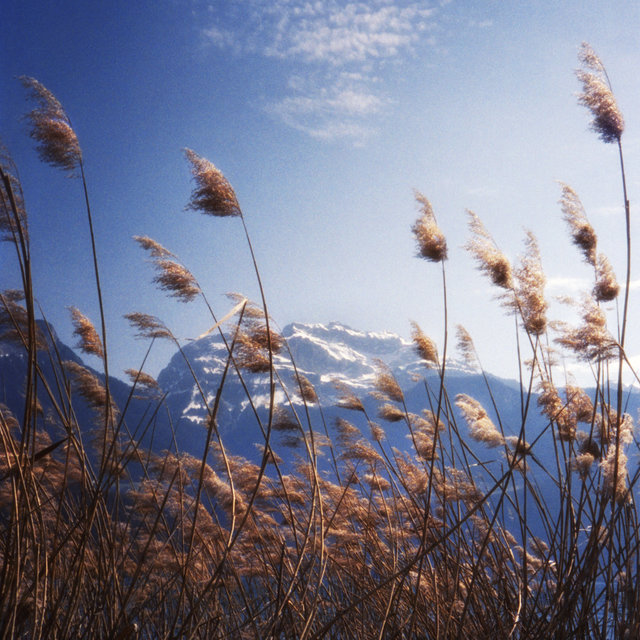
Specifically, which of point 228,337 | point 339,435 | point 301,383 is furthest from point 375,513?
point 228,337

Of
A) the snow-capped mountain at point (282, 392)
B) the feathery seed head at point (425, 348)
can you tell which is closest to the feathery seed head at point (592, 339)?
the feathery seed head at point (425, 348)

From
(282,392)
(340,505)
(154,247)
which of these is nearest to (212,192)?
(154,247)

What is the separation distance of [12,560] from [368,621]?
1880mm

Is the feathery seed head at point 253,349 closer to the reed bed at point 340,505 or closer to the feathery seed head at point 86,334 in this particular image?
the reed bed at point 340,505

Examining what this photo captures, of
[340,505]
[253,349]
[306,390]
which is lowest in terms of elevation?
[340,505]

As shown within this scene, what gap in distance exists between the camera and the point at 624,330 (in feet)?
6.95

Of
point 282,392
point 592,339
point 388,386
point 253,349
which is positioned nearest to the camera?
point 592,339

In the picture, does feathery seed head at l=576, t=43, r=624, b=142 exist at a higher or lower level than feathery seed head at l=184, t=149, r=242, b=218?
higher

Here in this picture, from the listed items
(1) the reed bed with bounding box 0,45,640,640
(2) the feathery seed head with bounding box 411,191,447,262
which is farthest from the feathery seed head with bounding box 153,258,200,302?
(2) the feathery seed head with bounding box 411,191,447,262

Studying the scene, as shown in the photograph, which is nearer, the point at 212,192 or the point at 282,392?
the point at 212,192

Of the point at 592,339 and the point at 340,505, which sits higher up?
the point at 592,339

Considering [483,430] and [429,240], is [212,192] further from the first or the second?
[483,430]

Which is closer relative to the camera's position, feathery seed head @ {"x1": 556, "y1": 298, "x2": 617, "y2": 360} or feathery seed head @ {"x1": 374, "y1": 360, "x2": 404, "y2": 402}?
feathery seed head @ {"x1": 556, "y1": 298, "x2": 617, "y2": 360}

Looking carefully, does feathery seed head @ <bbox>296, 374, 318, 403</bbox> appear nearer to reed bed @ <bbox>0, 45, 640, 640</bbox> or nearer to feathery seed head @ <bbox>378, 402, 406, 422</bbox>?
reed bed @ <bbox>0, 45, 640, 640</bbox>
